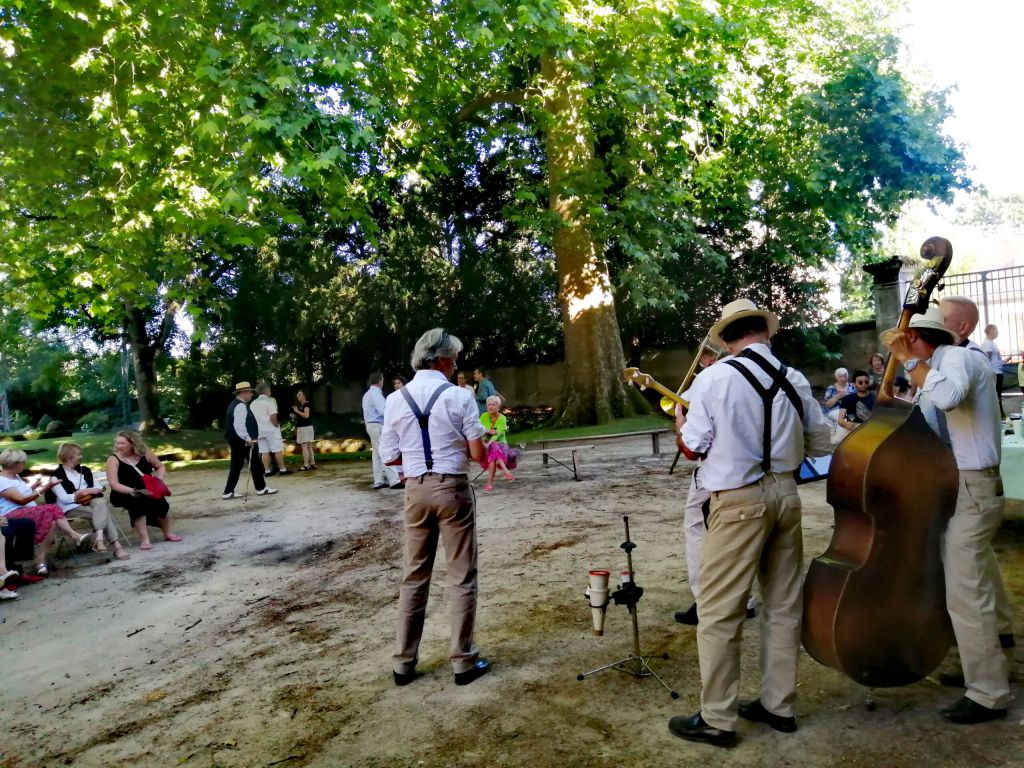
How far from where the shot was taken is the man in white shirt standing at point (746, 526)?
308 centimetres

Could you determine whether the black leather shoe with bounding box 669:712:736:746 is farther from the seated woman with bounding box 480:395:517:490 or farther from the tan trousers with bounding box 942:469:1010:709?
the seated woman with bounding box 480:395:517:490

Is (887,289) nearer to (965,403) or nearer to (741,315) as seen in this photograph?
(965,403)

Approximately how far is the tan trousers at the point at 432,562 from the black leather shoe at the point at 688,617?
4.33 ft

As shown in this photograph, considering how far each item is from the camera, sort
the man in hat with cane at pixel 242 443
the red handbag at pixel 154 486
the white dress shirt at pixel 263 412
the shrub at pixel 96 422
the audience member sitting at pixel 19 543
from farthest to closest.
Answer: the shrub at pixel 96 422, the white dress shirt at pixel 263 412, the man in hat with cane at pixel 242 443, the red handbag at pixel 154 486, the audience member sitting at pixel 19 543

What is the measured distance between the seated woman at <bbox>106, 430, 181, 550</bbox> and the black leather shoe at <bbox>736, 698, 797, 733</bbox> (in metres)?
6.85

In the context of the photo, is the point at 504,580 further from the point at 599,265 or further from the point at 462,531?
the point at 599,265

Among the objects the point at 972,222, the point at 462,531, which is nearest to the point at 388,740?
the point at 462,531

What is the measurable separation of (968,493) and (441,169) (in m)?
12.3

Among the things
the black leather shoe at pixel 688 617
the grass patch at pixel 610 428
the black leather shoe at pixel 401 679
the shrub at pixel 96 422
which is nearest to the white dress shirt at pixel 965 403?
the black leather shoe at pixel 688 617

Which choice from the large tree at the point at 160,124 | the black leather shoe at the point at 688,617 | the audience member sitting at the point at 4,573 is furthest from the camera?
the large tree at the point at 160,124

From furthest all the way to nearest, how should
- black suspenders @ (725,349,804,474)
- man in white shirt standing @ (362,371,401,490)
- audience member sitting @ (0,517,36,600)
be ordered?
man in white shirt standing @ (362,371,401,490) < audience member sitting @ (0,517,36,600) < black suspenders @ (725,349,804,474)

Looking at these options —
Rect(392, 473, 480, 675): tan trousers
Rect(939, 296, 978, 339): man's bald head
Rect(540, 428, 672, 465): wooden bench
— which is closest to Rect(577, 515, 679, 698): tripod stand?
Rect(392, 473, 480, 675): tan trousers

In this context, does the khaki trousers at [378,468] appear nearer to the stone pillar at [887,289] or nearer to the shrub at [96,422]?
the stone pillar at [887,289]

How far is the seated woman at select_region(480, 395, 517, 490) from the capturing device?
10188 mm
